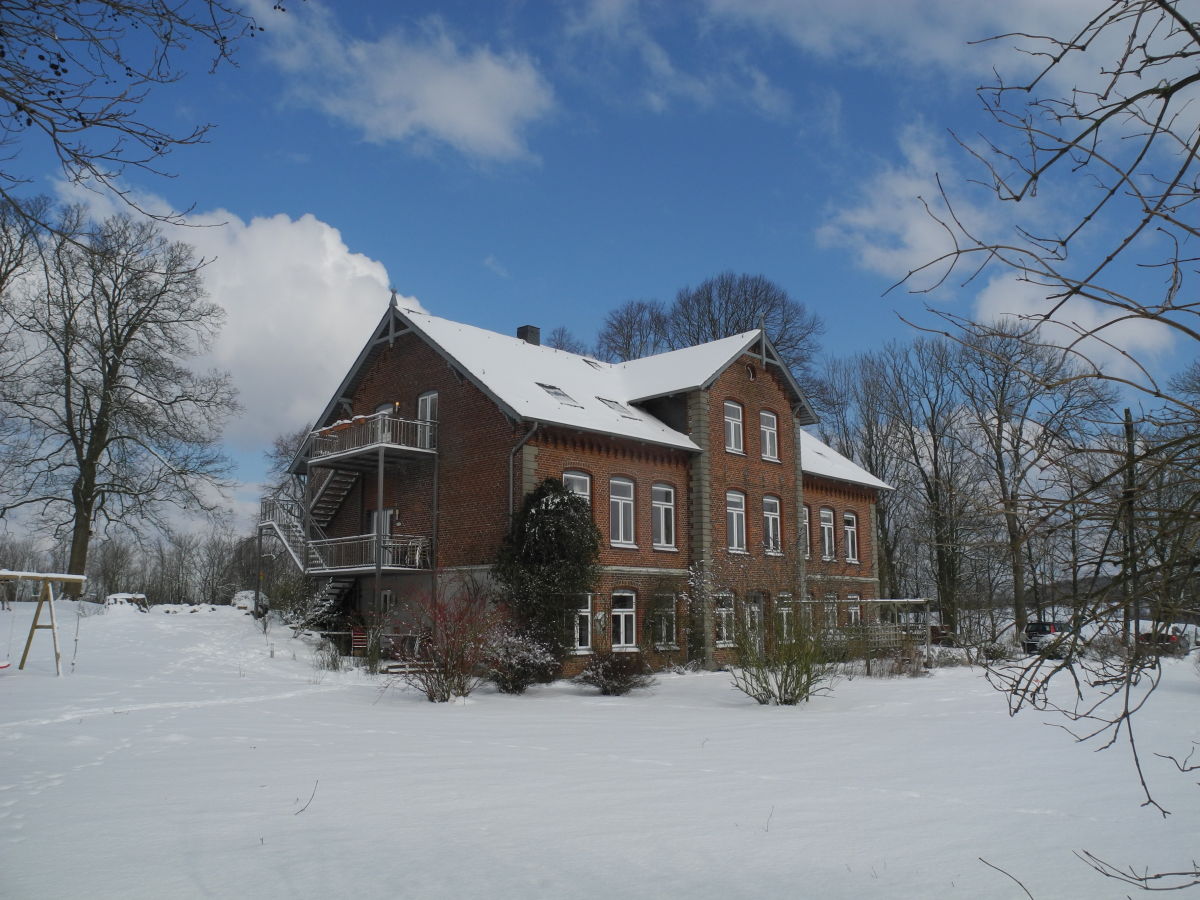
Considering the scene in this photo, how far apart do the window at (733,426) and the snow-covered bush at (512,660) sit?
1014 centimetres

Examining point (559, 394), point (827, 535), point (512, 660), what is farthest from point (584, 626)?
point (827, 535)

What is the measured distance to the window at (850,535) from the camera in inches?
1238

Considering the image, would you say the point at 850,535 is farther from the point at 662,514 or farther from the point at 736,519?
the point at 662,514

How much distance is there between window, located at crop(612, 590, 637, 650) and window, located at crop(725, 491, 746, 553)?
4055 millimetres

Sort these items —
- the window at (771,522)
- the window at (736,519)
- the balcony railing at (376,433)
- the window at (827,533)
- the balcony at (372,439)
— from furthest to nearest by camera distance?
1. the window at (827,533)
2. the window at (771,522)
3. the window at (736,519)
4. the balcony railing at (376,433)
5. the balcony at (372,439)

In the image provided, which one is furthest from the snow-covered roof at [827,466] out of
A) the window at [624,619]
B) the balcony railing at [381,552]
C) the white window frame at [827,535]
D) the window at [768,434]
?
the balcony railing at [381,552]

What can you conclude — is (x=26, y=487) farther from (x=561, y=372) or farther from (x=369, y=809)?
(x=369, y=809)

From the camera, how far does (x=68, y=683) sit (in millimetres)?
15555

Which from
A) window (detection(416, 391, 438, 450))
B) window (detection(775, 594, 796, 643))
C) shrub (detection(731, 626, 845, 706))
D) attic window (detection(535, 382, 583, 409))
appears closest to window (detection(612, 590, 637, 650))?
attic window (detection(535, 382, 583, 409))

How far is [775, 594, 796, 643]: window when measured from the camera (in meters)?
15.9

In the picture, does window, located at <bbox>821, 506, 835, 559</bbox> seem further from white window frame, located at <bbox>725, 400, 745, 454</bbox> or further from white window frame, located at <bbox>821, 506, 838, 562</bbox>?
white window frame, located at <bbox>725, 400, 745, 454</bbox>

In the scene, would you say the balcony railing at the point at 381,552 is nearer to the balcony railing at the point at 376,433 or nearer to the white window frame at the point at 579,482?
the balcony railing at the point at 376,433

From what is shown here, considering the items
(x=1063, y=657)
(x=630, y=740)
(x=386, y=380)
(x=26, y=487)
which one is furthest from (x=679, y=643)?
(x=1063, y=657)

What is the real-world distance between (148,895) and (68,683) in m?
12.2
